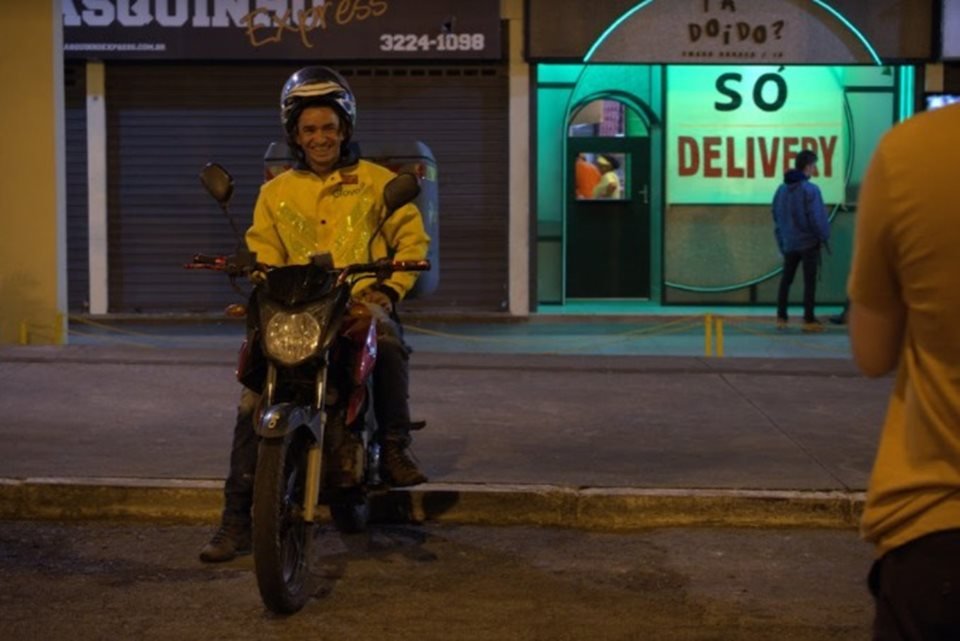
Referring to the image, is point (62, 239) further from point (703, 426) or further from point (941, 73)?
point (941, 73)

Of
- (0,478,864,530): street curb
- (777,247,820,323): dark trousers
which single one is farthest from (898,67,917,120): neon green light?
(0,478,864,530): street curb

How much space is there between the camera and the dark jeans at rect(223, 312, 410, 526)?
5.81m

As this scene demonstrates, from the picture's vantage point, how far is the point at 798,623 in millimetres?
5242

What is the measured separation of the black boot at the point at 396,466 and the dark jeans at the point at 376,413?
0.15 ft

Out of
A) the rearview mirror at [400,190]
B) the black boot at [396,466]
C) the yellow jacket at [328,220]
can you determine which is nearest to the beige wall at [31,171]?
the yellow jacket at [328,220]

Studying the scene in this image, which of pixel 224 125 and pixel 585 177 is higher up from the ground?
pixel 224 125

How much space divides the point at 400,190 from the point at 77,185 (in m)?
12.4

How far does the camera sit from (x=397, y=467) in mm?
6039

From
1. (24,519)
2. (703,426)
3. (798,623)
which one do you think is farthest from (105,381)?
(798,623)

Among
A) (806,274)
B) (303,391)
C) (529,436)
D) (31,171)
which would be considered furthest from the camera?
(806,274)

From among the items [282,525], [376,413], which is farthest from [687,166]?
[282,525]

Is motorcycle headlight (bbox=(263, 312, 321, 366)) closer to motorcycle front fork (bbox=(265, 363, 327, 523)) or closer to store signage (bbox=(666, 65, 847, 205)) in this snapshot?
Result: motorcycle front fork (bbox=(265, 363, 327, 523))

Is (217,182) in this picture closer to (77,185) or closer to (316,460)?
(316,460)

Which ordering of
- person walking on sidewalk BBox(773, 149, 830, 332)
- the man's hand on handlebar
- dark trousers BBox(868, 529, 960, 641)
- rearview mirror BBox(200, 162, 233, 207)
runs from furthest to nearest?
person walking on sidewalk BBox(773, 149, 830, 332) < the man's hand on handlebar < rearview mirror BBox(200, 162, 233, 207) < dark trousers BBox(868, 529, 960, 641)
